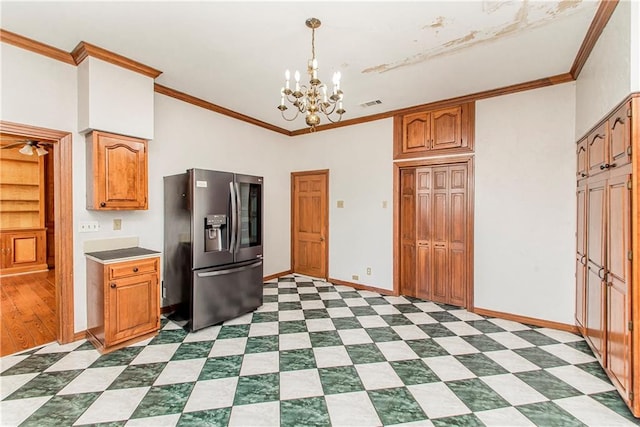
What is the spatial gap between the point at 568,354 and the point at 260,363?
287 cm

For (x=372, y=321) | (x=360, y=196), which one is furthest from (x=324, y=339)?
Result: (x=360, y=196)

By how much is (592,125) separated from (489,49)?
45.7 inches

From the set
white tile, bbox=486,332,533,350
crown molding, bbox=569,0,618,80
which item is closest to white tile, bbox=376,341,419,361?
white tile, bbox=486,332,533,350

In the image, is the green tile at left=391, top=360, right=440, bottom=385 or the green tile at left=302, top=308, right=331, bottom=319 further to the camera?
the green tile at left=302, top=308, right=331, bottom=319

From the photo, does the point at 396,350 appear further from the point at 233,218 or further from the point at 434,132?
the point at 434,132

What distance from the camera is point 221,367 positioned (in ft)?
8.04

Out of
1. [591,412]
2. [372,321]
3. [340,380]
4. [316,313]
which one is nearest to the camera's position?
[591,412]

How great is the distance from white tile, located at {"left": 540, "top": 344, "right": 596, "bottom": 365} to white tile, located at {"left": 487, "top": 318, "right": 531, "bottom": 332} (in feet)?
1.35

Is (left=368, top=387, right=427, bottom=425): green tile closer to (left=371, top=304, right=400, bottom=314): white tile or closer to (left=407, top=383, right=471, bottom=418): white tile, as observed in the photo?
(left=407, top=383, right=471, bottom=418): white tile

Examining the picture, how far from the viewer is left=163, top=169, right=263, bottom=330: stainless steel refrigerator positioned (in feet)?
10.2

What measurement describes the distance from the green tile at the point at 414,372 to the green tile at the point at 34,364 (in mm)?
2986

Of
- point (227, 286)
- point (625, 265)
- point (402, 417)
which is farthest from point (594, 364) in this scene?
point (227, 286)

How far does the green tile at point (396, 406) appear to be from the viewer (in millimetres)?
1856

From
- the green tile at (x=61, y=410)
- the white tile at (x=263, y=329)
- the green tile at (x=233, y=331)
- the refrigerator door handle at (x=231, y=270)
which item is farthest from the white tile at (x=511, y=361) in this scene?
the green tile at (x=61, y=410)
